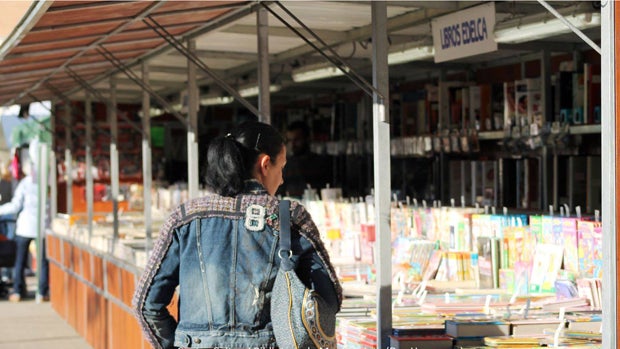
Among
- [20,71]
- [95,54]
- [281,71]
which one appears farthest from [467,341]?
[281,71]

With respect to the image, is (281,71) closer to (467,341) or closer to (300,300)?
(467,341)

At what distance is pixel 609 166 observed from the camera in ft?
8.75

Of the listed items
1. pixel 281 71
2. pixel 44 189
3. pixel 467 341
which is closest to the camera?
pixel 467 341

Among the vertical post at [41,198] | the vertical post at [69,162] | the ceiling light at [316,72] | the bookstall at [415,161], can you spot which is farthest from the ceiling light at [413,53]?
the vertical post at [41,198]

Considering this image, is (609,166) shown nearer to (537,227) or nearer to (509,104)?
(537,227)

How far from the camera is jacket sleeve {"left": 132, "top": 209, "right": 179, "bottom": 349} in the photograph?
10.1 feet

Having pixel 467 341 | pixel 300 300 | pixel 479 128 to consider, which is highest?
pixel 479 128

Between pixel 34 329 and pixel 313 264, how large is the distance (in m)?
8.18

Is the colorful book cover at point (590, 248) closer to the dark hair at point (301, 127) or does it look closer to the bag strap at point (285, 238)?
the bag strap at point (285, 238)

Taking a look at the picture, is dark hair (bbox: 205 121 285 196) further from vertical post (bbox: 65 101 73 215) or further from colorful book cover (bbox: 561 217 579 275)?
vertical post (bbox: 65 101 73 215)

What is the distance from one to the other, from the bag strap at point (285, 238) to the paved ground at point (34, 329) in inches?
262

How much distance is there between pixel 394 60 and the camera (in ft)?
24.1

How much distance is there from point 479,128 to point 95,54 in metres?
3.18

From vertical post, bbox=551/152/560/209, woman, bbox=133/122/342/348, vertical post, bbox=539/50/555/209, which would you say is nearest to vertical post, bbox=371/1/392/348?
woman, bbox=133/122/342/348
